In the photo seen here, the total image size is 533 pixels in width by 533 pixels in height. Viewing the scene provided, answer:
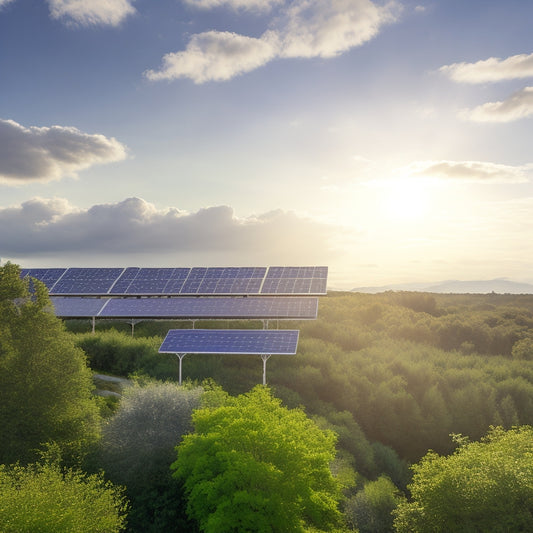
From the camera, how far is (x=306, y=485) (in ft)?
91.1

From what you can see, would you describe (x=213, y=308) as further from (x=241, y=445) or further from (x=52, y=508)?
(x=52, y=508)

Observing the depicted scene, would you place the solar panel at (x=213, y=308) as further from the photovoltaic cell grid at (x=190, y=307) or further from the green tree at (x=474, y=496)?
the green tree at (x=474, y=496)

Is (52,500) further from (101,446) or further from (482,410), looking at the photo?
(482,410)

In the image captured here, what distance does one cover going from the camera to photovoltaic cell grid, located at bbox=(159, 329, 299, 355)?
47.9 metres

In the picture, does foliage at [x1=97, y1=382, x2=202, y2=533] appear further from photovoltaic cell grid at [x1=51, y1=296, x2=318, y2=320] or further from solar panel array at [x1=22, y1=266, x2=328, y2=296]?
solar panel array at [x1=22, y1=266, x2=328, y2=296]

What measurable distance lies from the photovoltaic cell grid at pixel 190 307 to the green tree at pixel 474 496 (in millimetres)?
25652

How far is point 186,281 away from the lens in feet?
231

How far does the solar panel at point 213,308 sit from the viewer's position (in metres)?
57.9

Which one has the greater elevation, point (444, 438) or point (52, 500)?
point (52, 500)

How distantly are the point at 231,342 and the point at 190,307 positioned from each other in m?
14.7

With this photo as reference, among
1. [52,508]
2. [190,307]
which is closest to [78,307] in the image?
[190,307]

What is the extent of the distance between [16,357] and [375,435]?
40.3m

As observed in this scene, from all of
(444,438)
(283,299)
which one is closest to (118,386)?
(283,299)

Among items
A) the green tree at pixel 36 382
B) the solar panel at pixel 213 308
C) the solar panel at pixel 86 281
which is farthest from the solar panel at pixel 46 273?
the green tree at pixel 36 382
